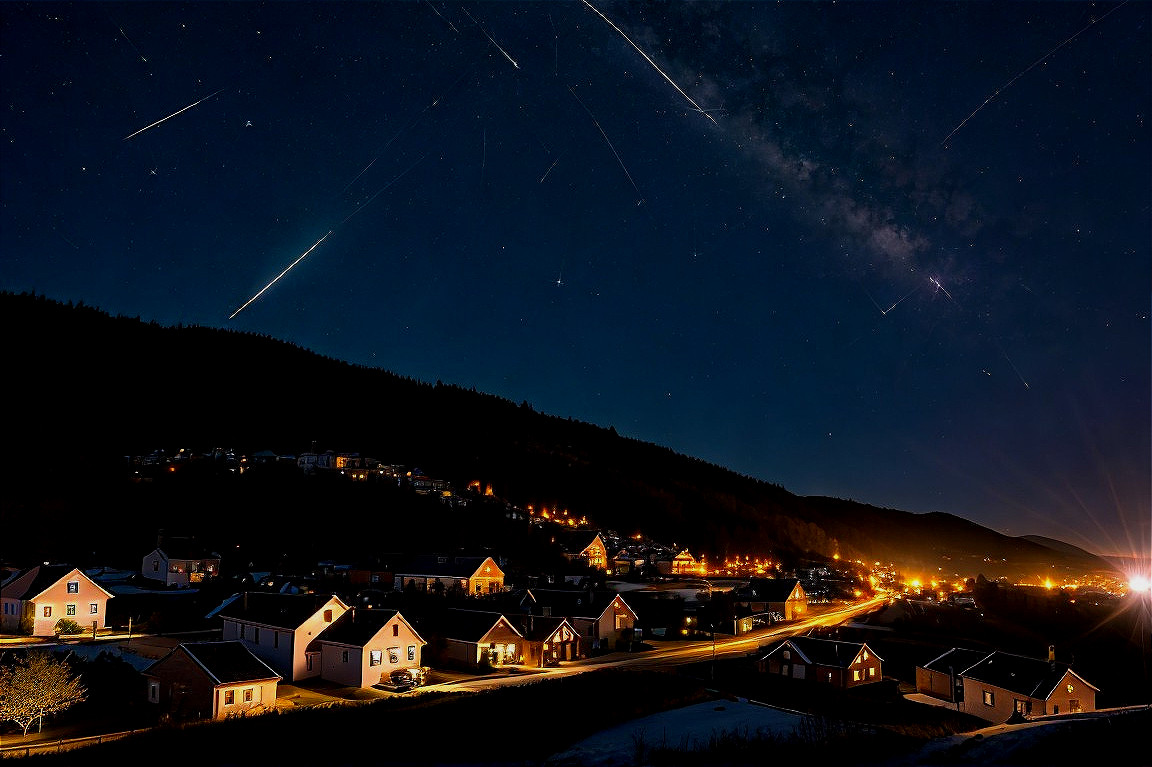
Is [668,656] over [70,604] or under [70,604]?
under

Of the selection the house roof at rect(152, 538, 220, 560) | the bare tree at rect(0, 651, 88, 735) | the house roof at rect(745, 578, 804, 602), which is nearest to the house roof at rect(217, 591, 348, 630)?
the bare tree at rect(0, 651, 88, 735)

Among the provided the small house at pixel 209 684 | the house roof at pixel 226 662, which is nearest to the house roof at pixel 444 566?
the house roof at pixel 226 662

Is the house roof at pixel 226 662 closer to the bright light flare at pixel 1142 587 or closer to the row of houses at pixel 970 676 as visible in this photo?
the row of houses at pixel 970 676

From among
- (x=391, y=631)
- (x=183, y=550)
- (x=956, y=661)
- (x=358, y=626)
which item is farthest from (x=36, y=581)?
(x=956, y=661)

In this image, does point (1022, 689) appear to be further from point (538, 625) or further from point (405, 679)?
point (405, 679)

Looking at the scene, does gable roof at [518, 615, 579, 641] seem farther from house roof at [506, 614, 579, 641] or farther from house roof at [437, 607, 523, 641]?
house roof at [437, 607, 523, 641]
